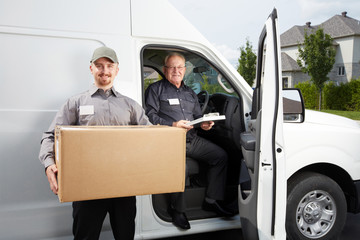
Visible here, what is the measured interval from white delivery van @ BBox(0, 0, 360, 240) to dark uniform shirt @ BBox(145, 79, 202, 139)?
363 millimetres

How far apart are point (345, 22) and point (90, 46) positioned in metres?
38.1

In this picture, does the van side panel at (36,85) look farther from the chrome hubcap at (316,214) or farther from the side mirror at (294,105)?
the chrome hubcap at (316,214)

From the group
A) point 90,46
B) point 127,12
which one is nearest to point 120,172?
point 90,46

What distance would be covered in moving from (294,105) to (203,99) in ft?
3.74

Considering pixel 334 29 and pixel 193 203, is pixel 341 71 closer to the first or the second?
pixel 334 29

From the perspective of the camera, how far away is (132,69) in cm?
270

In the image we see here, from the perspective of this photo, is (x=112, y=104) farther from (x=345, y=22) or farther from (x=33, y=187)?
(x=345, y=22)

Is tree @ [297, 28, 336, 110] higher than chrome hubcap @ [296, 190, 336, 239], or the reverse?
tree @ [297, 28, 336, 110]

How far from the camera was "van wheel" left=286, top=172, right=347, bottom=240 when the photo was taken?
116 inches

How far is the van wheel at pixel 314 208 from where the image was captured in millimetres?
2955

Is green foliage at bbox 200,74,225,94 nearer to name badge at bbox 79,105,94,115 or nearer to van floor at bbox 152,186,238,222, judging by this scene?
van floor at bbox 152,186,238,222

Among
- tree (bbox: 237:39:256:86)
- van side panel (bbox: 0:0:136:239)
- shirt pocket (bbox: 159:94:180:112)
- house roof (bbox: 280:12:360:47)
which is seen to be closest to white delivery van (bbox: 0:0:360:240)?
van side panel (bbox: 0:0:136:239)

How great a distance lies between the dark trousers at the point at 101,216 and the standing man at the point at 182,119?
587mm

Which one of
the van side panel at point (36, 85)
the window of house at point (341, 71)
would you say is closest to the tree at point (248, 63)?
the window of house at point (341, 71)
